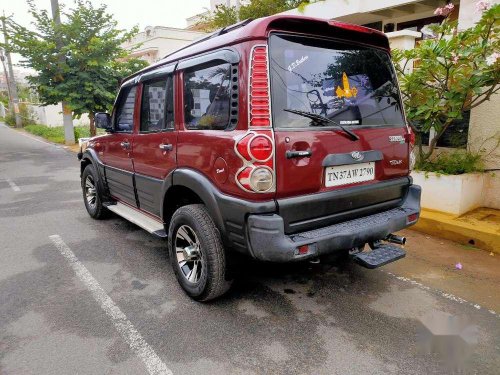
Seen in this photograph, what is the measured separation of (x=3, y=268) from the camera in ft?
12.2

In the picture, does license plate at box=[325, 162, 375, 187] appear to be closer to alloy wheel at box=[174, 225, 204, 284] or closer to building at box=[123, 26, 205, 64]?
alloy wheel at box=[174, 225, 204, 284]

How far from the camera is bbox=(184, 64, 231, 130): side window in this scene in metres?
2.56

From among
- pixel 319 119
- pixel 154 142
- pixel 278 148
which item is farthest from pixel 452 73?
pixel 154 142

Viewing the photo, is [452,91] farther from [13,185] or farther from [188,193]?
[13,185]

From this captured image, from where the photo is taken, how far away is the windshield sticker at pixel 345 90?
2.68 meters

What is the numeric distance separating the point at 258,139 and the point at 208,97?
2.25 feet

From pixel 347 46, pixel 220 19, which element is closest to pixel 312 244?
pixel 347 46

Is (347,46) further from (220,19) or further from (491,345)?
(220,19)

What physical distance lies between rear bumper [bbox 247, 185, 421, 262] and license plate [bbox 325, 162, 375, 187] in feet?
1.06

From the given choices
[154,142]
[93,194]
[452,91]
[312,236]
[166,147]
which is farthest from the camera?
[93,194]

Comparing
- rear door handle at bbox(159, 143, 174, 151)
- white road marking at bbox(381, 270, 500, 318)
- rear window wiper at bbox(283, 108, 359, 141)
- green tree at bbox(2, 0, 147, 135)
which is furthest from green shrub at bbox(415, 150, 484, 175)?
green tree at bbox(2, 0, 147, 135)

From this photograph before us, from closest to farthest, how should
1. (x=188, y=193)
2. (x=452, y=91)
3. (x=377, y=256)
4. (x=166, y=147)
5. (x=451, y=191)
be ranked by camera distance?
(x=377, y=256), (x=188, y=193), (x=166, y=147), (x=452, y=91), (x=451, y=191)

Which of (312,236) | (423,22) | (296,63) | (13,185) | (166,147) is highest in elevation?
(423,22)

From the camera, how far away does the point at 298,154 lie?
7.82 feet
